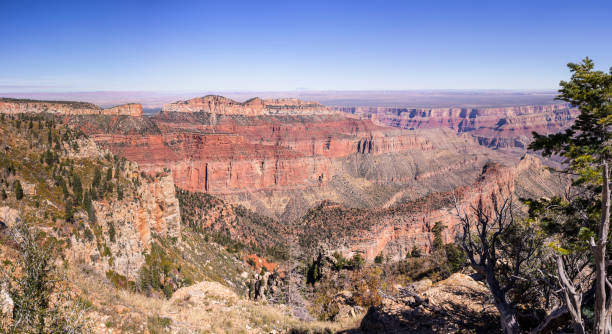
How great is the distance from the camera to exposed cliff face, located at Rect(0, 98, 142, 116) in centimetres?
8596

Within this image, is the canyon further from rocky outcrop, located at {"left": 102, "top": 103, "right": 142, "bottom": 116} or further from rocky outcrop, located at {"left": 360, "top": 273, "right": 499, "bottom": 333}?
rocky outcrop, located at {"left": 360, "top": 273, "right": 499, "bottom": 333}

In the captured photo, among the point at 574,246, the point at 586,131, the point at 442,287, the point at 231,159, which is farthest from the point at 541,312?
the point at 231,159

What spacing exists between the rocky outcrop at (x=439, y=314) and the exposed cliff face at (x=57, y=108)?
10470 centimetres

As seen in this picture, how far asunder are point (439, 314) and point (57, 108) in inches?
4501

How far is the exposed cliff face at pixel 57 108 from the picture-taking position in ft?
282

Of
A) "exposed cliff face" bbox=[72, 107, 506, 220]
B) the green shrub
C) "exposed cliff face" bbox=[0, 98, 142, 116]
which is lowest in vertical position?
"exposed cliff face" bbox=[72, 107, 506, 220]

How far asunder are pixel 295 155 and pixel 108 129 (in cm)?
7105

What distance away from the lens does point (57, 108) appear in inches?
3703

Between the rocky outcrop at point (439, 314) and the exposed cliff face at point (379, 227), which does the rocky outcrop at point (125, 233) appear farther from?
the exposed cliff face at point (379, 227)

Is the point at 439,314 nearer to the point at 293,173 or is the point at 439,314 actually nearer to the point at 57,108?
the point at 57,108

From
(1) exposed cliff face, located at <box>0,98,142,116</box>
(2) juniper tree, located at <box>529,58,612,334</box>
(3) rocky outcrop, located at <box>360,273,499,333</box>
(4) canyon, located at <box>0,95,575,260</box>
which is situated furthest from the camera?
(1) exposed cliff face, located at <box>0,98,142,116</box>

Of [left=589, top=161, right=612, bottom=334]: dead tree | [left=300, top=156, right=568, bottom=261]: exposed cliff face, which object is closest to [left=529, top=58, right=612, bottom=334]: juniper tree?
[left=589, top=161, right=612, bottom=334]: dead tree

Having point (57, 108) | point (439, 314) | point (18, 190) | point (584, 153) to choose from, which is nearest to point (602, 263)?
point (584, 153)

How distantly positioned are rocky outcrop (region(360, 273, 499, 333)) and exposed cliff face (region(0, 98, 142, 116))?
344ft
